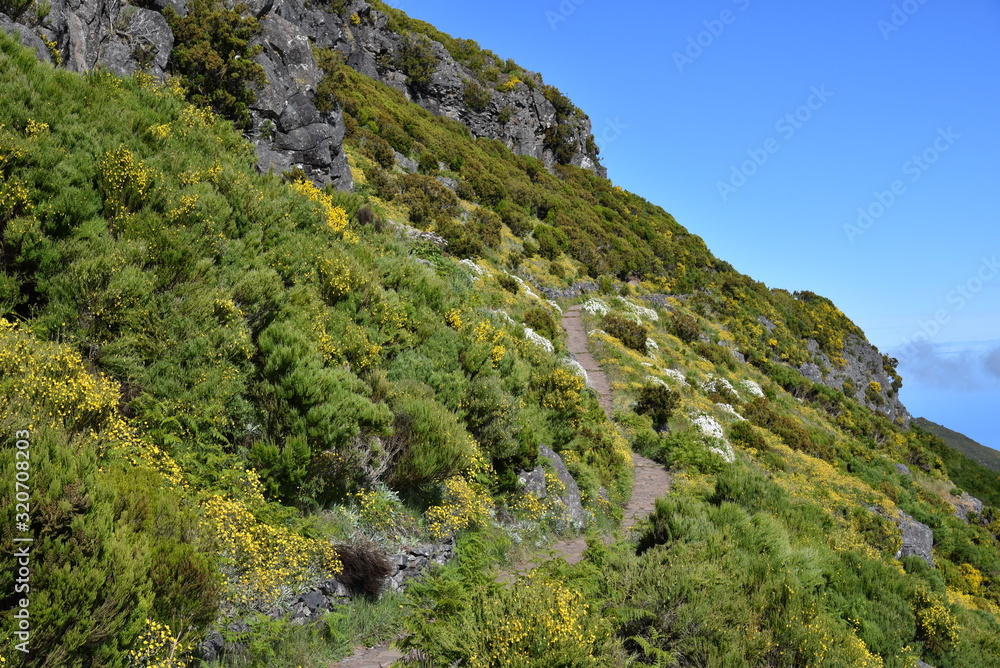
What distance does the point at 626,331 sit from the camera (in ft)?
76.8

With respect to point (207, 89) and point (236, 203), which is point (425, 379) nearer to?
point (236, 203)

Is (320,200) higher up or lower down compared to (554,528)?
higher up

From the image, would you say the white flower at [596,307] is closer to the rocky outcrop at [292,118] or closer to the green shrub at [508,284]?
the green shrub at [508,284]

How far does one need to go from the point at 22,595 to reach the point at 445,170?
3061 cm

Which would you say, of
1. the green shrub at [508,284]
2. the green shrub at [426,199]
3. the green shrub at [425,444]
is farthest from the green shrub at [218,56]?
the green shrub at [425,444]

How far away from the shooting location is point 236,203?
343 inches

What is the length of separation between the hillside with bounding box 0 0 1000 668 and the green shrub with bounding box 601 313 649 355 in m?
5.83

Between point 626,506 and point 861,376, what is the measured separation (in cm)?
4087

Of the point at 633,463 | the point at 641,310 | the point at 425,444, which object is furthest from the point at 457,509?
the point at 641,310

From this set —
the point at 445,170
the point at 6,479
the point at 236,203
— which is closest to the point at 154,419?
the point at 6,479

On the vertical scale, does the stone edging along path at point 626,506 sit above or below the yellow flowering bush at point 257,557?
above

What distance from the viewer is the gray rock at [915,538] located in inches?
656

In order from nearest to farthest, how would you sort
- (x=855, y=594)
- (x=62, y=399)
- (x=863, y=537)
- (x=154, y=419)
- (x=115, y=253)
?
(x=62, y=399), (x=154, y=419), (x=115, y=253), (x=855, y=594), (x=863, y=537)

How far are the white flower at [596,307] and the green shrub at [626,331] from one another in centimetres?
70
